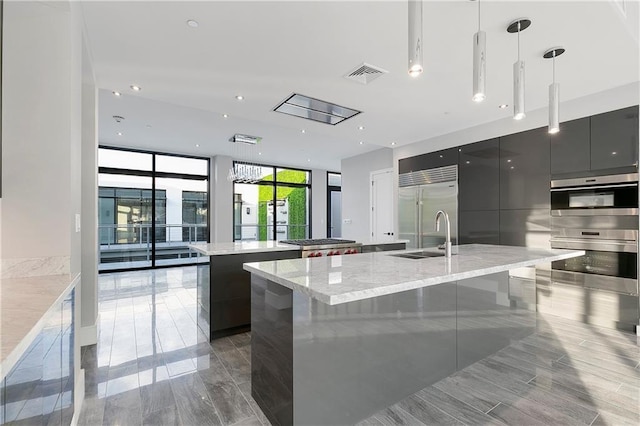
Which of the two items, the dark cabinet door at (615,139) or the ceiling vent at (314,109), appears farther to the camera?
the ceiling vent at (314,109)

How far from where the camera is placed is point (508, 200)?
14.0ft

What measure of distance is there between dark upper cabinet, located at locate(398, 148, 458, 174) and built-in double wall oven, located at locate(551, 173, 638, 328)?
1496 millimetres

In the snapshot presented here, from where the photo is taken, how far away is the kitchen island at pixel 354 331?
64.4 inches

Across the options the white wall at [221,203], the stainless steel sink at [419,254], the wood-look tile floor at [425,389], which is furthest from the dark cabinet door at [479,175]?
the white wall at [221,203]

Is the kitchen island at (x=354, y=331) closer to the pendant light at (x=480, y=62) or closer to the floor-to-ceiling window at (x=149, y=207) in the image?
the pendant light at (x=480, y=62)

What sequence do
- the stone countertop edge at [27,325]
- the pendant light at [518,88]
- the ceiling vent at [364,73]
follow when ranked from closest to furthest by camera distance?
the stone countertop edge at [27,325]
the pendant light at [518,88]
the ceiling vent at [364,73]

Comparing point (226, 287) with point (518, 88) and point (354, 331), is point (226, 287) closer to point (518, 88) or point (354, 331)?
point (354, 331)

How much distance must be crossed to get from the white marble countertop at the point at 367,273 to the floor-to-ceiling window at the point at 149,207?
21.2ft

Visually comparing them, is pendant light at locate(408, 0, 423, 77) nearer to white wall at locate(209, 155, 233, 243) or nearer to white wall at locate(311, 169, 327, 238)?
white wall at locate(209, 155, 233, 243)

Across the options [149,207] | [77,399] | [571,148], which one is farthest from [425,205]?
[149,207]

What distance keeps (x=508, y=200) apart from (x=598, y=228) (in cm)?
99

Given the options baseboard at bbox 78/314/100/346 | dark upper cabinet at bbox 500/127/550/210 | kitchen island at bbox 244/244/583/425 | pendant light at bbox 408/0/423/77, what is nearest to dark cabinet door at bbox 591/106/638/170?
dark upper cabinet at bbox 500/127/550/210

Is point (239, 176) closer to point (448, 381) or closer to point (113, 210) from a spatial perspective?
point (113, 210)

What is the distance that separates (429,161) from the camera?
5348 millimetres
